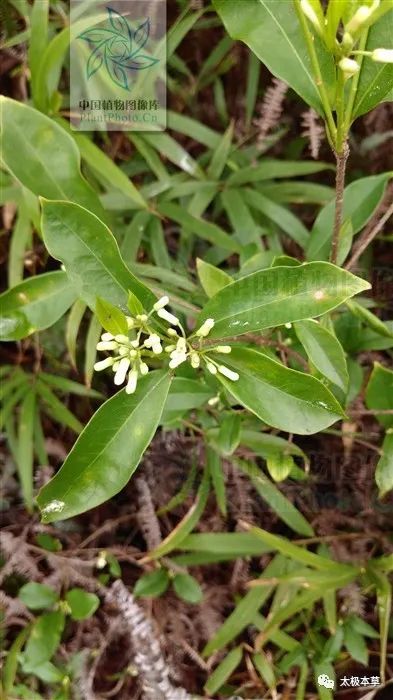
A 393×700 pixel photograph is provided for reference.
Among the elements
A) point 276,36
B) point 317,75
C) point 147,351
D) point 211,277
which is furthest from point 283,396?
point 276,36

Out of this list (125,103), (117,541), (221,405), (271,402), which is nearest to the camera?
(271,402)

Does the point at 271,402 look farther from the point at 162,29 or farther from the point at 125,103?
the point at 162,29

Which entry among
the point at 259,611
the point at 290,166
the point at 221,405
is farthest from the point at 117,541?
the point at 290,166

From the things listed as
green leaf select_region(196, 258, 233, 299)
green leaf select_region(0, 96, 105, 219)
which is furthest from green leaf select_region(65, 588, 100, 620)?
green leaf select_region(0, 96, 105, 219)

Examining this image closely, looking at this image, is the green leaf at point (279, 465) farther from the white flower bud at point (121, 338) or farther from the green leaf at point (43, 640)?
the green leaf at point (43, 640)

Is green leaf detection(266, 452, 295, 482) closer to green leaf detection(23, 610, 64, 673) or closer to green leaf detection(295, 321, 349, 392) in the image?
green leaf detection(295, 321, 349, 392)

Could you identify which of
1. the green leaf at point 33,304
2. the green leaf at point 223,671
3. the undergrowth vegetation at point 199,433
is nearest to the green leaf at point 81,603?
the undergrowth vegetation at point 199,433
